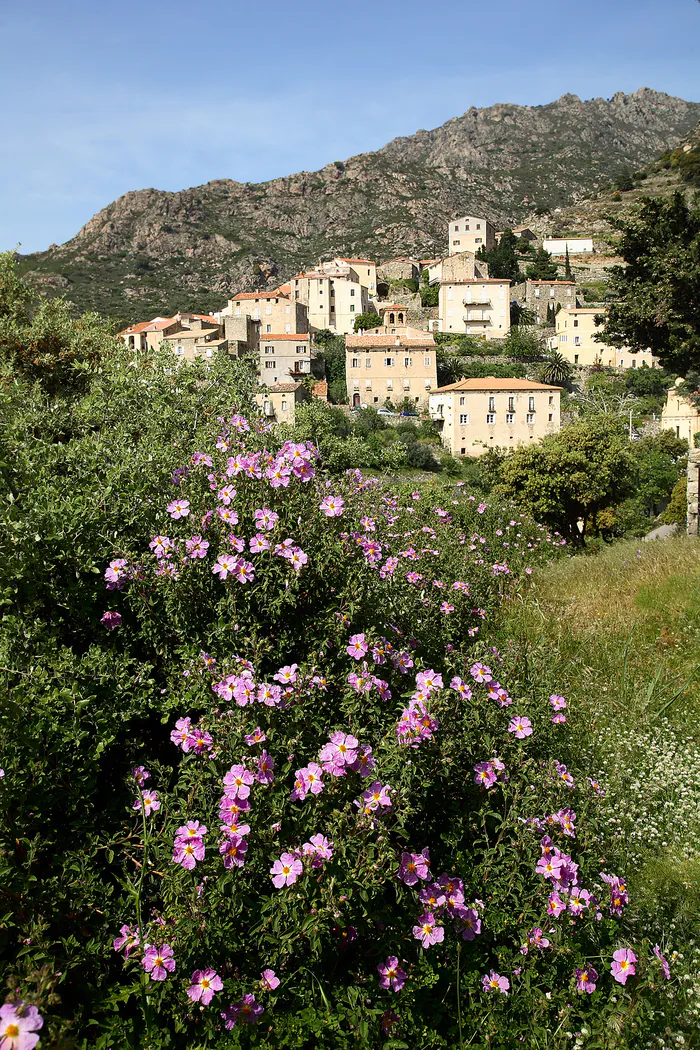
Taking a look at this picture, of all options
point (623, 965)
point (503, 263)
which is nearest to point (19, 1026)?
point (623, 965)

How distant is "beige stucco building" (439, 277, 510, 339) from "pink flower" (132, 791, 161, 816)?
254 feet

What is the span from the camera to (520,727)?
273cm

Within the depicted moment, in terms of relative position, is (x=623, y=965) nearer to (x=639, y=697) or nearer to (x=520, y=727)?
(x=520, y=727)

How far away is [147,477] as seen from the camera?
3.19 metres

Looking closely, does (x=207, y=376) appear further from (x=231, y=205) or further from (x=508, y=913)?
(x=231, y=205)

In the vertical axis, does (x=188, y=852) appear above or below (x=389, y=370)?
below

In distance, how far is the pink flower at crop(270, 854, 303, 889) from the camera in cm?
188

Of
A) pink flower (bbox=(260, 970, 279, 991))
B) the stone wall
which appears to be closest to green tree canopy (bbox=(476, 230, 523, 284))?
the stone wall

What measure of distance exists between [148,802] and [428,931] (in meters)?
1.01

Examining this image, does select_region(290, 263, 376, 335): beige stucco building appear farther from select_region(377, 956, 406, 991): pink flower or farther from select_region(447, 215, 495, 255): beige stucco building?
select_region(377, 956, 406, 991): pink flower

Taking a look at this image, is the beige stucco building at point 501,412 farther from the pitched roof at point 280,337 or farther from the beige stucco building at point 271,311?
the beige stucco building at point 271,311

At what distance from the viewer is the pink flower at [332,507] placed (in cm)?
274

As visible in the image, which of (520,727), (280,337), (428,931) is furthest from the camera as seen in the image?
(280,337)

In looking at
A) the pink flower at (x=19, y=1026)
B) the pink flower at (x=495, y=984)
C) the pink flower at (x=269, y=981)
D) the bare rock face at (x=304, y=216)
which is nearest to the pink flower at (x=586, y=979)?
the pink flower at (x=495, y=984)
